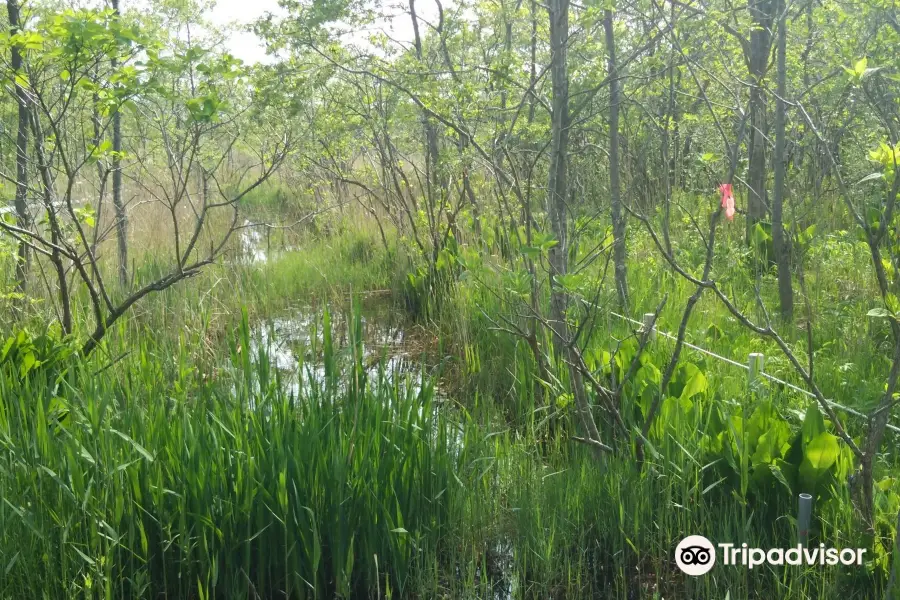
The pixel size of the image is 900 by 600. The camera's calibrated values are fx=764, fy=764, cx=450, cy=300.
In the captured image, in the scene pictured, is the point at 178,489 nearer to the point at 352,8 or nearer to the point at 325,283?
the point at 352,8

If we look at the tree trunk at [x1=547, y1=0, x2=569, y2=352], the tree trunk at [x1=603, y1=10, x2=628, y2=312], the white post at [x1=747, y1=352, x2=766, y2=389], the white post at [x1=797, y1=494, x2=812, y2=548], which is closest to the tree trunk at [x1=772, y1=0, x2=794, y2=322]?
the tree trunk at [x1=603, y1=10, x2=628, y2=312]

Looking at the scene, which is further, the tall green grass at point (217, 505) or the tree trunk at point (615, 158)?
the tree trunk at point (615, 158)

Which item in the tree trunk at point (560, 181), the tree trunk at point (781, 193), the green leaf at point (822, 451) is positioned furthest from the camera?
the tree trunk at point (781, 193)

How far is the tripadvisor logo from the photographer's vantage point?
2.16 metres

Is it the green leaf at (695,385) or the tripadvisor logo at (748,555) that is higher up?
the green leaf at (695,385)

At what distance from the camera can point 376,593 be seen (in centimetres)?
241

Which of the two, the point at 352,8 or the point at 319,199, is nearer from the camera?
the point at 352,8

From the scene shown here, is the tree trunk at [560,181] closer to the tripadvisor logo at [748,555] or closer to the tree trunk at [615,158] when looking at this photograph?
the tree trunk at [615,158]

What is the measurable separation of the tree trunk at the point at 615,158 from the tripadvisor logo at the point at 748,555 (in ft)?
3.56

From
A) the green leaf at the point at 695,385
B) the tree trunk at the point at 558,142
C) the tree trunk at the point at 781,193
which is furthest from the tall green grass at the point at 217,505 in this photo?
the tree trunk at the point at 781,193

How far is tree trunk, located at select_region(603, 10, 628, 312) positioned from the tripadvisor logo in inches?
42.7

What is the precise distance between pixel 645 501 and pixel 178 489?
145cm

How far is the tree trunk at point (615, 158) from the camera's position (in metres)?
3.24

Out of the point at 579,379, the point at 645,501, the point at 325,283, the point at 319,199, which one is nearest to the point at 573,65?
the point at 579,379
